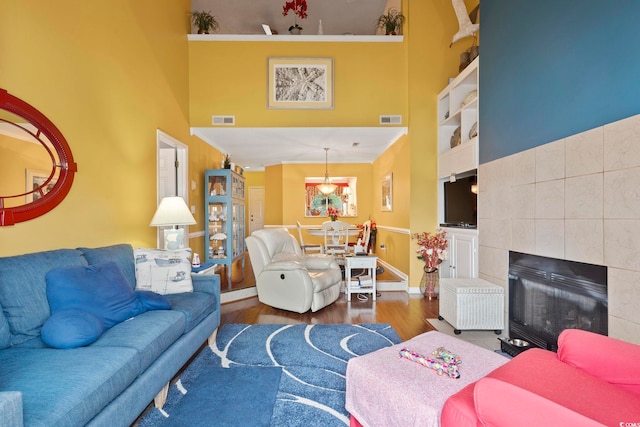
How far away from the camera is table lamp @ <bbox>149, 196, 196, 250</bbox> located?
317 cm

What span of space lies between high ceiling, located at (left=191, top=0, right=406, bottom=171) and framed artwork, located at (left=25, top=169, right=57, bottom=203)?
2.81m

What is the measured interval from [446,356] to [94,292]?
6.94ft

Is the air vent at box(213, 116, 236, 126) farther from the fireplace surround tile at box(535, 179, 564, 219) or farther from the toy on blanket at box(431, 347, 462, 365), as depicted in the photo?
the toy on blanket at box(431, 347, 462, 365)

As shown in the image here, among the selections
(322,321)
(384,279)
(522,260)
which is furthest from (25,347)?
(384,279)

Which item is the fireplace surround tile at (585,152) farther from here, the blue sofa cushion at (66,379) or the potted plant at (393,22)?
the potted plant at (393,22)

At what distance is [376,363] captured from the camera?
64.4 inches

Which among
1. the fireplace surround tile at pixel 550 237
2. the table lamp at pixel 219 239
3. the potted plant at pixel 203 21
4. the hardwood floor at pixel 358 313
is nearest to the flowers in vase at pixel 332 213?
the hardwood floor at pixel 358 313

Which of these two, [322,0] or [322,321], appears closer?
[322,321]

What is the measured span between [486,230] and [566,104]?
4.66 feet

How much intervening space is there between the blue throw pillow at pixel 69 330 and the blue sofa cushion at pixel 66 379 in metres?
0.05

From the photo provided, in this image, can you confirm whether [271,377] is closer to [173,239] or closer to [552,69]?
[173,239]

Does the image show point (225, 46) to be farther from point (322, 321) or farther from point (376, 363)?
point (376, 363)

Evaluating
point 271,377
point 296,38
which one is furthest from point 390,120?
point 271,377

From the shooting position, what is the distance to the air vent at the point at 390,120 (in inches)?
185
